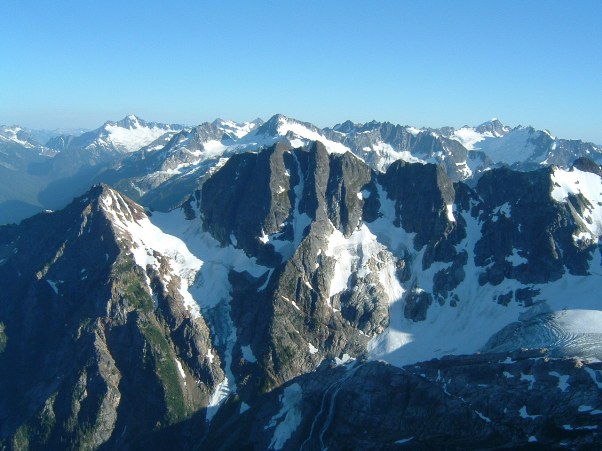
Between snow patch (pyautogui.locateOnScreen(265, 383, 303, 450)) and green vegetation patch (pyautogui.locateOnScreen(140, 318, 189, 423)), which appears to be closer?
snow patch (pyautogui.locateOnScreen(265, 383, 303, 450))

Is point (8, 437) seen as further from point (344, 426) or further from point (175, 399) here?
point (344, 426)

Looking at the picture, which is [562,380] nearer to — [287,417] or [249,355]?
[287,417]

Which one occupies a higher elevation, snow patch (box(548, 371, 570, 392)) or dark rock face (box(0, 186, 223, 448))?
snow patch (box(548, 371, 570, 392))

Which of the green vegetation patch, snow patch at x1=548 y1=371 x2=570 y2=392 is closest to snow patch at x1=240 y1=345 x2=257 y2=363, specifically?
the green vegetation patch

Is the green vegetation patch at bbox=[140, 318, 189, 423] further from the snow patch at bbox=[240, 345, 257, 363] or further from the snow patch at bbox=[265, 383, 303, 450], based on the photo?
the snow patch at bbox=[265, 383, 303, 450]

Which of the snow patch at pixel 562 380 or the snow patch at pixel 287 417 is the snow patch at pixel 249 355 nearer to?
the snow patch at pixel 287 417

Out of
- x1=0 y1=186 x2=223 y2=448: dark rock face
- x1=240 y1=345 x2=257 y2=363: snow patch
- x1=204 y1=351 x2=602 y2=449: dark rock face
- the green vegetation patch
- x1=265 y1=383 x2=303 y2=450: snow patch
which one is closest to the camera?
x1=204 y1=351 x2=602 y2=449: dark rock face

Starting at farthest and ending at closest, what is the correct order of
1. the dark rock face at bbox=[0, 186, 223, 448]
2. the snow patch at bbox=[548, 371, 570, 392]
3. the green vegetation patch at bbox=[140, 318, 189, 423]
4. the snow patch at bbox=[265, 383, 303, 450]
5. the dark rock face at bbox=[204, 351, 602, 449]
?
the green vegetation patch at bbox=[140, 318, 189, 423]
the dark rock face at bbox=[0, 186, 223, 448]
the snow patch at bbox=[265, 383, 303, 450]
the snow patch at bbox=[548, 371, 570, 392]
the dark rock face at bbox=[204, 351, 602, 449]

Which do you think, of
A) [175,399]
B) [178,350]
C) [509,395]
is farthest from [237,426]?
[509,395]

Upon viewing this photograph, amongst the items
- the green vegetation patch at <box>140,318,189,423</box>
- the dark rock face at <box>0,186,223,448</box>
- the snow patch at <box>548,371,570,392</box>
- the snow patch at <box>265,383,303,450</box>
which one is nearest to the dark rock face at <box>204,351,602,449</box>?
the snow patch at <box>548,371,570,392</box>
